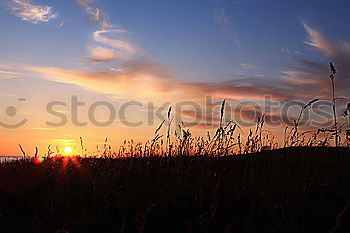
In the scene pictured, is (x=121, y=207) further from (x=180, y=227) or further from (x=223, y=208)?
(x=223, y=208)

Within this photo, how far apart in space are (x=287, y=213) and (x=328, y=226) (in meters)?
0.47

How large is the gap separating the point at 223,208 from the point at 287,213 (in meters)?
0.70

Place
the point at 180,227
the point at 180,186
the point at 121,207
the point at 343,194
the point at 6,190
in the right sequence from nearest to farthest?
the point at 180,227 < the point at 121,207 < the point at 180,186 < the point at 343,194 < the point at 6,190

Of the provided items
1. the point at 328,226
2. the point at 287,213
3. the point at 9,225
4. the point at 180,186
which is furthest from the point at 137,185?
the point at 328,226

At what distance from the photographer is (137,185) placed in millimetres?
4512

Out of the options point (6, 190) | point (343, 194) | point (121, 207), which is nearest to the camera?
point (121, 207)

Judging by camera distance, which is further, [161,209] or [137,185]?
[137,185]

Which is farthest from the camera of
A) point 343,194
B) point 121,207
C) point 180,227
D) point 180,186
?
point 343,194

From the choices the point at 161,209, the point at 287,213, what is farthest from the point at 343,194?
the point at 161,209

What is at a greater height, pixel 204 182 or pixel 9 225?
pixel 204 182

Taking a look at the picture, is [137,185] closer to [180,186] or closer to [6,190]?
[180,186]

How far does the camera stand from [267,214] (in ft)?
12.0

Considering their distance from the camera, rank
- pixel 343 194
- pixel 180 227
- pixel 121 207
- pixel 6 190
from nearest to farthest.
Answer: pixel 180 227 < pixel 121 207 < pixel 343 194 < pixel 6 190

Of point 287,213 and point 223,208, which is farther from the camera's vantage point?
point 223,208
